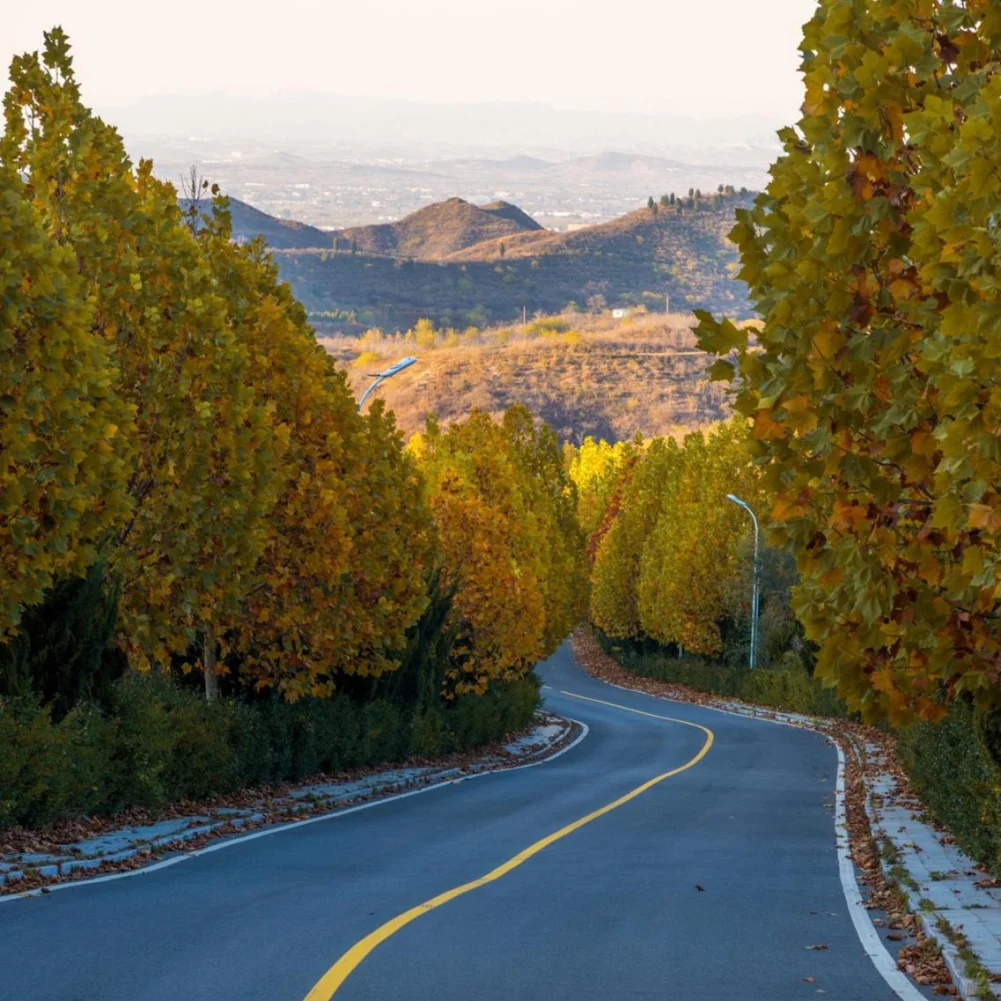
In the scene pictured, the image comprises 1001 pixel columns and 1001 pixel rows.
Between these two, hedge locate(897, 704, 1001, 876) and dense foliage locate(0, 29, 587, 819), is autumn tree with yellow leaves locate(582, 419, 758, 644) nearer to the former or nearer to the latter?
dense foliage locate(0, 29, 587, 819)

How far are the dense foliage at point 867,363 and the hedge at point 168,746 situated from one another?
865 centimetres

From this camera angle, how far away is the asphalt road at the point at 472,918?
10.1m

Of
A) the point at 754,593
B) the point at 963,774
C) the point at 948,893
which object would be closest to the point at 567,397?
the point at 754,593

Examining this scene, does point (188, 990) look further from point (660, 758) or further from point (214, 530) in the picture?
point (660, 758)

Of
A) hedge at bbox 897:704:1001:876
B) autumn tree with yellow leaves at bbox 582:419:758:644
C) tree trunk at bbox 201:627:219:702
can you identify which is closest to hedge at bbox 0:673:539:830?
tree trunk at bbox 201:627:219:702

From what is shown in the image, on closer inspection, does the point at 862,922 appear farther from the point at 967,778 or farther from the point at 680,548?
the point at 680,548

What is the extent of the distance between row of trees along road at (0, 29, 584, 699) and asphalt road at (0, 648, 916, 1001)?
10.7 ft

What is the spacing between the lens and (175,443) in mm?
21203

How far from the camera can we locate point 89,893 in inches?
541

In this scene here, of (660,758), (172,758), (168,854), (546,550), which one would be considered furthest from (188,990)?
(546,550)

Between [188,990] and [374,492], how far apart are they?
19.4 meters

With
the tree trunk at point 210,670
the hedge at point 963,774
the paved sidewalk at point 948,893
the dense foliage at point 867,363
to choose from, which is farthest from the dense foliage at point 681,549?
the dense foliage at point 867,363

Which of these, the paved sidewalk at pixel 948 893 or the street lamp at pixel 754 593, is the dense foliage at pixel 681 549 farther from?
the paved sidewalk at pixel 948 893

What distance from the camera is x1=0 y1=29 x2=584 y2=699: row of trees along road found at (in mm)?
16906
